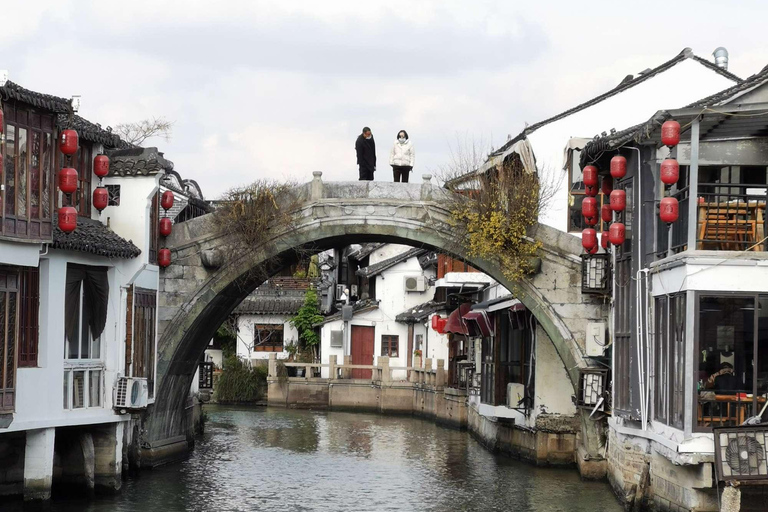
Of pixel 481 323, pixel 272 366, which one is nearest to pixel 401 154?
pixel 481 323

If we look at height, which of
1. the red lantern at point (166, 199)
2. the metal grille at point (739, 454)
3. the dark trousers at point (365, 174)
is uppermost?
the dark trousers at point (365, 174)

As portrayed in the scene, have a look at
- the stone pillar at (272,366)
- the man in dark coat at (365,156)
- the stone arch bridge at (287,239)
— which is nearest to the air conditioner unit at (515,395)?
the stone arch bridge at (287,239)

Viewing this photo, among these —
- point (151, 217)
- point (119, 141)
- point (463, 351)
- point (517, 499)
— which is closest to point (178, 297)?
point (151, 217)

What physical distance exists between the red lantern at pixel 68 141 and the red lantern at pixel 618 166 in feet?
28.4

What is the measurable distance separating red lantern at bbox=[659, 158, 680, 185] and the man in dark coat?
959 centimetres

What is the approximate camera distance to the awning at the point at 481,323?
30234 mm

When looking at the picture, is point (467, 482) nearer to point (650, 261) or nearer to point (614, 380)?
point (614, 380)

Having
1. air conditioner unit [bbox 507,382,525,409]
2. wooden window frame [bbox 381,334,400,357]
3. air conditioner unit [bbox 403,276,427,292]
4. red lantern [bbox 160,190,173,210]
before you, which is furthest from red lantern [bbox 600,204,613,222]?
wooden window frame [bbox 381,334,400,357]

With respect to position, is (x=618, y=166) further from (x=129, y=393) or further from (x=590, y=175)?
(x=129, y=393)

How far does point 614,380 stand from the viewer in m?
20.8

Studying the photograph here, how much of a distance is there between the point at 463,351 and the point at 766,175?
19561 mm

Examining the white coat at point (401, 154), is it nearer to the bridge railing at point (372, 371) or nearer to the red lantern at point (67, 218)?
the red lantern at point (67, 218)

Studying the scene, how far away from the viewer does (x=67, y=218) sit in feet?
63.1

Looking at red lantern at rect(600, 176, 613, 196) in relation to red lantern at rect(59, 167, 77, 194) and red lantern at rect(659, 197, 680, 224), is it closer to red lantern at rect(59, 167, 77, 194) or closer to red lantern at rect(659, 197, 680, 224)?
red lantern at rect(659, 197, 680, 224)
